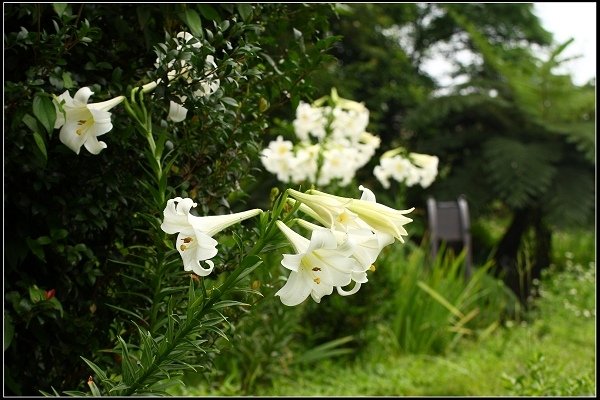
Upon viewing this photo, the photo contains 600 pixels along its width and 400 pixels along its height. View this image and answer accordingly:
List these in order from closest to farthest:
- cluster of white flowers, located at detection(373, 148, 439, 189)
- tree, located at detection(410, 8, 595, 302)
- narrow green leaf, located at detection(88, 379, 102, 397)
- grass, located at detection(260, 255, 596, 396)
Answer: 1. narrow green leaf, located at detection(88, 379, 102, 397)
2. grass, located at detection(260, 255, 596, 396)
3. cluster of white flowers, located at detection(373, 148, 439, 189)
4. tree, located at detection(410, 8, 595, 302)

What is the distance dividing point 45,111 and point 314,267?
0.68m

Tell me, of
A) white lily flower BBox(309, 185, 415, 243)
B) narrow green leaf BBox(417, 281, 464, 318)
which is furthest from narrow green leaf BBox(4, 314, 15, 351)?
narrow green leaf BBox(417, 281, 464, 318)

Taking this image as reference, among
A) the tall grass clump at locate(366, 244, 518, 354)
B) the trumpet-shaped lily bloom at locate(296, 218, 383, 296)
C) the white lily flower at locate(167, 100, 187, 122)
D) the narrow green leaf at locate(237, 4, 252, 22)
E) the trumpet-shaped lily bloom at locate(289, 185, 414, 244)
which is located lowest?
the tall grass clump at locate(366, 244, 518, 354)

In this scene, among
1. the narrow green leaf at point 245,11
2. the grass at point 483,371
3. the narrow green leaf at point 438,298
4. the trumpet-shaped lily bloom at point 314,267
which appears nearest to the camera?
the trumpet-shaped lily bloom at point 314,267

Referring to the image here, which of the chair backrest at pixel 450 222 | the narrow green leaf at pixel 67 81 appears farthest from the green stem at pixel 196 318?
the chair backrest at pixel 450 222

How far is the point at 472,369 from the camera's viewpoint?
3406 mm

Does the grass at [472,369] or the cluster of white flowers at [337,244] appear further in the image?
the grass at [472,369]

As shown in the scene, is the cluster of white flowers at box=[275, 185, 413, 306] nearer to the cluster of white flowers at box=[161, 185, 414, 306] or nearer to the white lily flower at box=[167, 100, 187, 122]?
the cluster of white flowers at box=[161, 185, 414, 306]

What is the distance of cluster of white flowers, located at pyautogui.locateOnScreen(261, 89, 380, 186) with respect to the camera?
128 inches

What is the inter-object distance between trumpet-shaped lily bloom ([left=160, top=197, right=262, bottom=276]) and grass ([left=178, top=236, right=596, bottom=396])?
1.35m

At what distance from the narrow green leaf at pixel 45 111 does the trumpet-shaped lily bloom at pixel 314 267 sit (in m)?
0.57

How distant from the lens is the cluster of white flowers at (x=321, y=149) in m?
3.24

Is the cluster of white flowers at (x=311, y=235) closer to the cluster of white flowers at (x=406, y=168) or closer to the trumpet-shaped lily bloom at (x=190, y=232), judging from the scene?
the trumpet-shaped lily bloom at (x=190, y=232)

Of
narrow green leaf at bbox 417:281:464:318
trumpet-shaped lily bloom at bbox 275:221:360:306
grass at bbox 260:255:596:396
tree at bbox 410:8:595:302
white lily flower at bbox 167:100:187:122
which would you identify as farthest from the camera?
tree at bbox 410:8:595:302
